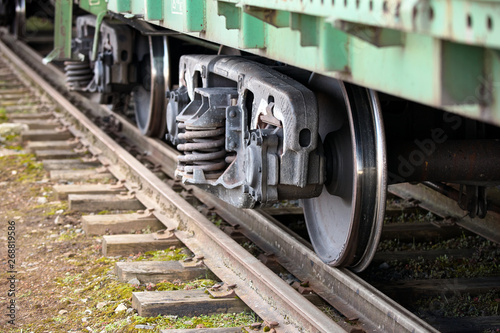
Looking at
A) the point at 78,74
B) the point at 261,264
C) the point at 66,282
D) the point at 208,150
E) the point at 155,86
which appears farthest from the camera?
the point at 78,74

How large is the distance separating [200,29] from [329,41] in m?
1.68

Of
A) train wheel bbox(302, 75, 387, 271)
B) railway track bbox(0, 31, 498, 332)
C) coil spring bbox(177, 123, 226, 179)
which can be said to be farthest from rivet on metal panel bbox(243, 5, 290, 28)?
coil spring bbox(177, 123, 226, 179)

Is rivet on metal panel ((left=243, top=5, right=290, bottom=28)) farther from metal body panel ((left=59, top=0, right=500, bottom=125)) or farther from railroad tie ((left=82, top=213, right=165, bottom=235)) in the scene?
railroad tie ((left=82, top=213, right=165, bottom=235))

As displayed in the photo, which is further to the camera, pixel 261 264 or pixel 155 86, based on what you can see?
pixel 155 86

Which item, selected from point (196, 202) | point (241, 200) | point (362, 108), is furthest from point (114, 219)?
point (362, 108)

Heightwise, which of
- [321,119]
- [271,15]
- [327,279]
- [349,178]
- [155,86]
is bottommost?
[327,279]

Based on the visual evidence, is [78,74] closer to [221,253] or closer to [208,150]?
[208,150]

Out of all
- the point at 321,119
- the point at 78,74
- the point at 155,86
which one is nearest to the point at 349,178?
the point at 321,119

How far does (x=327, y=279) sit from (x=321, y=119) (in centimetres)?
94

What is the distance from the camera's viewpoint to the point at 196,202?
598 cm

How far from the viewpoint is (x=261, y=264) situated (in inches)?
161

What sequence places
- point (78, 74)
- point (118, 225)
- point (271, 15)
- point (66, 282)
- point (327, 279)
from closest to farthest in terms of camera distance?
point (271, 15)
point (327, 279)
point (66, 282)
point (118, 225)
point (78, 74)

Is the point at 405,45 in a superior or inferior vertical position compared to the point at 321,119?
superior

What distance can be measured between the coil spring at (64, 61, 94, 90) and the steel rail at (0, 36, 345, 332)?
1.23 metres
